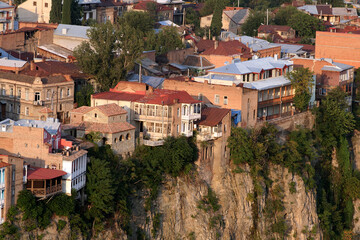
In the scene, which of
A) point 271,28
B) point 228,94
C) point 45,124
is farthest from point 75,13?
point 45,124

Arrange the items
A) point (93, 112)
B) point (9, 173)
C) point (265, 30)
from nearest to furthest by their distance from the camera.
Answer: point (9, 173) → point (93, 112) → point (265, 30)

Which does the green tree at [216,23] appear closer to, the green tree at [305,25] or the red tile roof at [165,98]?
the green tree at [305,25]

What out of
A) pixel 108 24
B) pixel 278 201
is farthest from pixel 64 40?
pixel 278 201

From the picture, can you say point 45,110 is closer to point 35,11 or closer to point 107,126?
point 107,126

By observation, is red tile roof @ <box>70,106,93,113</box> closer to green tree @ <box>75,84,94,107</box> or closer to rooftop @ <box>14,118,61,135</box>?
rooftop @ <box>14,118,61,135</box>

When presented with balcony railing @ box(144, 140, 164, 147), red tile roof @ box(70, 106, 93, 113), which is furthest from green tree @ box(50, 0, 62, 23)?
balcony railing @ box(144, 140, 164, 147)

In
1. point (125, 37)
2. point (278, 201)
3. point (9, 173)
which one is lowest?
point (278, 201)

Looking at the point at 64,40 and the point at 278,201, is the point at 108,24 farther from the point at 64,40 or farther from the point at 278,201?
the point at 278,201
